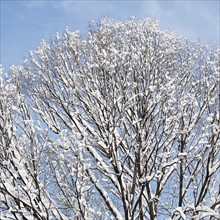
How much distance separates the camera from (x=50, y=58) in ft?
38.8

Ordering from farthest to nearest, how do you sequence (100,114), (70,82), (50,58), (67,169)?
(50,58) < (70,82) < (100,114) < (67,169)

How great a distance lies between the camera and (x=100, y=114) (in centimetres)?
880

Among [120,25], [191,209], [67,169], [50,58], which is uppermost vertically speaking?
[120,25]

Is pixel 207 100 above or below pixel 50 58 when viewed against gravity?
below

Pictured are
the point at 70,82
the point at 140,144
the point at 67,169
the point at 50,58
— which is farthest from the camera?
the point at 50,58

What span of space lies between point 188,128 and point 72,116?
10.6 feet

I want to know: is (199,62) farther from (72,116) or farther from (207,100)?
(72,116)

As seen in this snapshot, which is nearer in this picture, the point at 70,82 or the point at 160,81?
the point at 160,81

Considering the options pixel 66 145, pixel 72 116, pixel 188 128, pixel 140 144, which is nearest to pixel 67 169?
pixel 66 145

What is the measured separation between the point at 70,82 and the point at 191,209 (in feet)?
17.2

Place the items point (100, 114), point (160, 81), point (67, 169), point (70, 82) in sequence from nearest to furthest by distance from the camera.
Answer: point (67, 169) → point (100, 114) → point (160, 81) → point (70, 82)

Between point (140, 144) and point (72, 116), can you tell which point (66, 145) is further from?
point (72, 116)

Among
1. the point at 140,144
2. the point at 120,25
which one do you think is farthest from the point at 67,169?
the point at 120,25

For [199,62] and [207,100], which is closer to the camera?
[207,100]
